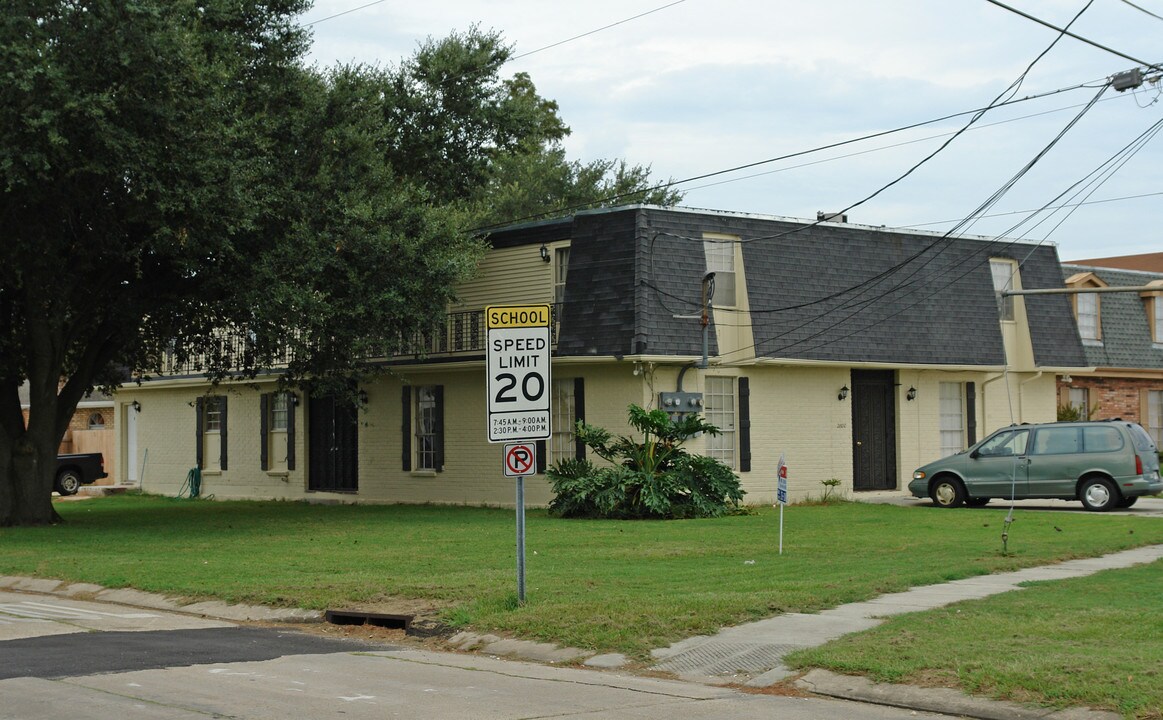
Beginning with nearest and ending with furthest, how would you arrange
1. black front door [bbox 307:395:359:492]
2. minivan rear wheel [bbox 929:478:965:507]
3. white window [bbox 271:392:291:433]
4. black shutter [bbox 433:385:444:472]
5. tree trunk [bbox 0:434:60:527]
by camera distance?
tree trunk [bbox 0:434:60:527]
minivan rear wheel [bbox 929:478:965:507]
black shutter [bbox 433:385:444:472]
black front door [bbox 307:395:359:492]
white window [bbox 271:392:291:433]

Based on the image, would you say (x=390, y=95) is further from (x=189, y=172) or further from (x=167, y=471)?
(x=167, y=471)

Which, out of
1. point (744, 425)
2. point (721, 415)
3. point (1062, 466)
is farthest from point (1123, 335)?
point (721, 415)

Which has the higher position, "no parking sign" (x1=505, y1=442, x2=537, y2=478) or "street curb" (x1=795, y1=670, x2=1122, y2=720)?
"no parking sign" (x1=505, y1=442, x2=537, y2=478)

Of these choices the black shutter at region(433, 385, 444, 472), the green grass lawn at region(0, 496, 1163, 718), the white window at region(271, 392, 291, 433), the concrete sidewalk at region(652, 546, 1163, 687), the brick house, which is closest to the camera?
the concrete sidewalk at region(652, 546, 1163, 687)

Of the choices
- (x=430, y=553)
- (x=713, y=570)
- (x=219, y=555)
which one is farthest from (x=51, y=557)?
(x=713, y=570)

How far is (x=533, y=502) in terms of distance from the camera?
2827cm

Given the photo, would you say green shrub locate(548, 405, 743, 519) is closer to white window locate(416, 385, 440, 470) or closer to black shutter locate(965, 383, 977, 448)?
white window locate(416, 385, 440, 470)

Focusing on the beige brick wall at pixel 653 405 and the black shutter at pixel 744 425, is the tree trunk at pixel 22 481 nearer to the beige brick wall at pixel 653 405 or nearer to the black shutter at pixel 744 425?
the beige brick wall at pixel 653 405

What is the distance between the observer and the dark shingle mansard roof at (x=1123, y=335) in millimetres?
36094

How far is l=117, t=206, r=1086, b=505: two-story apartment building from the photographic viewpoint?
2664cm

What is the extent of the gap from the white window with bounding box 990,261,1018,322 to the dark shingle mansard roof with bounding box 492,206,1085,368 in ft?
0.86

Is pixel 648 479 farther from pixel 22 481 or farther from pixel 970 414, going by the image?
pixel 22 481

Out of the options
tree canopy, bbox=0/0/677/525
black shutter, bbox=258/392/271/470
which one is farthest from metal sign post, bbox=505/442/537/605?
black shutter, bbox=258/392/271/470

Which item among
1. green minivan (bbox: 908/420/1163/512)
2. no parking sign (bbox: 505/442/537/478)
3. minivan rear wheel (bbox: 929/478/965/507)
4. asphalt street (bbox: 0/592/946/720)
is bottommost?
asphalt street (bbox: 0/592/946/720)
